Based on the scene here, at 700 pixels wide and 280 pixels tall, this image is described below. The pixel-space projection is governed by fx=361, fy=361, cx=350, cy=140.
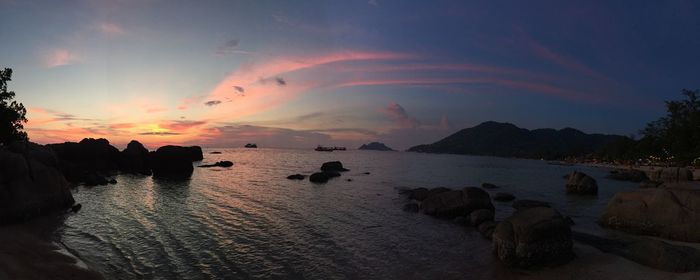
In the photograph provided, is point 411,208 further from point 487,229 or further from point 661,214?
point 661,214

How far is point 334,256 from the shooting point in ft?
59.0

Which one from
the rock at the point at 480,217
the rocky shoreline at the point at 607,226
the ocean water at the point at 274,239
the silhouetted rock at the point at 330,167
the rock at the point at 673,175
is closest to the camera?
the rocky shoreline at the point at 607,226

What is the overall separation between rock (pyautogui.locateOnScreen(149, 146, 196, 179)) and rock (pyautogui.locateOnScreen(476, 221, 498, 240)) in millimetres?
57735

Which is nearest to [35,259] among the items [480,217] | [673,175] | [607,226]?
[480,217]

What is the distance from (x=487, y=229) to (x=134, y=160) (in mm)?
71843

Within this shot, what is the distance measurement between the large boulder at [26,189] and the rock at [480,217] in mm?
29443

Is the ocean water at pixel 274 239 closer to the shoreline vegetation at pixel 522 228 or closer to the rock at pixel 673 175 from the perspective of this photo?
the shoreline vegetation at pixel 522 228

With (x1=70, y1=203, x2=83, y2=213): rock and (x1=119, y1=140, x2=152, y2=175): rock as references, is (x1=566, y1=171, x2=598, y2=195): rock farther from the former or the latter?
(x1=119, y1=140, x2=152, y2=175): rock

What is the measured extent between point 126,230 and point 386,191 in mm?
28977

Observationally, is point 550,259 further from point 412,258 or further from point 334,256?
point 334,256

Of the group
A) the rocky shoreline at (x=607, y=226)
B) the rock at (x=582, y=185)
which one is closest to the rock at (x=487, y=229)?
the rocky shoreline at (x=607, y=226)

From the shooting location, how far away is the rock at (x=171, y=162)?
67.8m

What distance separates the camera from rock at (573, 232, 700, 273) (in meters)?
14.2

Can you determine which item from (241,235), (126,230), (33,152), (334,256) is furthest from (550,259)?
(33,152)
